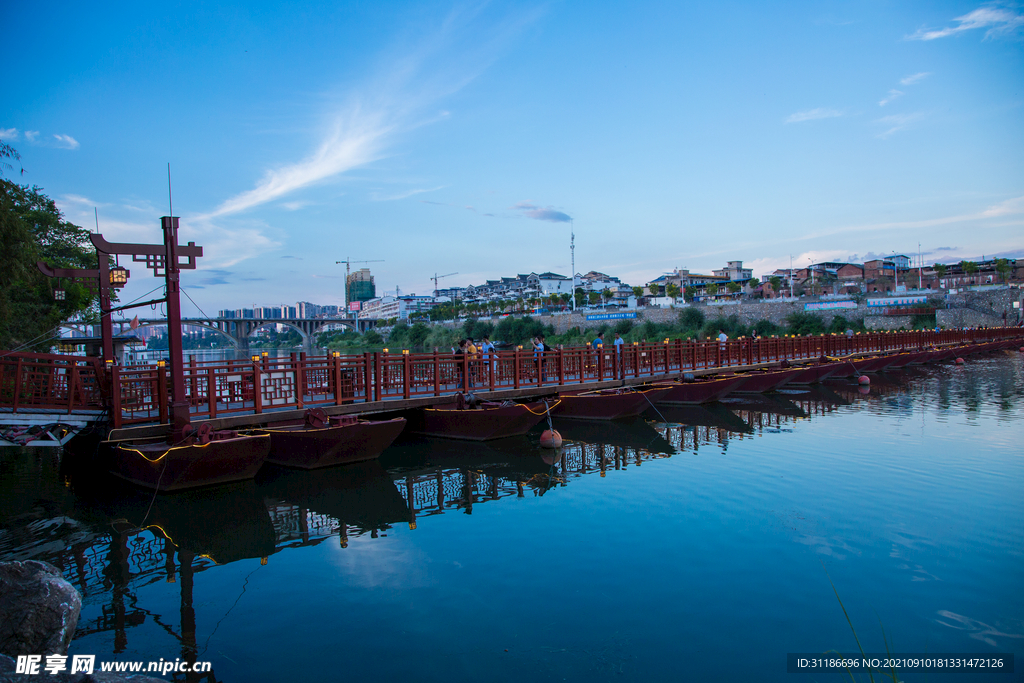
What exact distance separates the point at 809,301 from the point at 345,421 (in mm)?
49717

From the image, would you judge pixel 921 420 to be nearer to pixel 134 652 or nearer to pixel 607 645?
pixel 607 645

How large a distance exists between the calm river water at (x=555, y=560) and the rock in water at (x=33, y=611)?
752mm

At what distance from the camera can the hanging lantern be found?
39.0ft

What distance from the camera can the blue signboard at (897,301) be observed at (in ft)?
156

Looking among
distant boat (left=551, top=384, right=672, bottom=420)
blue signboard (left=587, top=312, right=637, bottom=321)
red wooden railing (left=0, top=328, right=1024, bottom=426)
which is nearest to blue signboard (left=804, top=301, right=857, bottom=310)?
blue signboard (left=587, top=312, right=637, bottom=321)

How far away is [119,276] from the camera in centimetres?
1197

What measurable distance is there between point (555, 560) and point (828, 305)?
5059 centimetres

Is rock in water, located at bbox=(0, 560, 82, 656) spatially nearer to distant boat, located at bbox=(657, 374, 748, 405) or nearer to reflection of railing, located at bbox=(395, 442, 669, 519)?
reflection of railing, located at bbox=(395, 442, 669, 519)

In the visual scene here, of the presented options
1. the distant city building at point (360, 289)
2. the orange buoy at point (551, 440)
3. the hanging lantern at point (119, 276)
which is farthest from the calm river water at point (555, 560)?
the distant city building at point (360, 289)

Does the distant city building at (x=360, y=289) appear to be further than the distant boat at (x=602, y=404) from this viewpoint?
Yes

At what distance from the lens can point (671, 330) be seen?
169 ft

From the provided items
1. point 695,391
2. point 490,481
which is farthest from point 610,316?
point 490,481

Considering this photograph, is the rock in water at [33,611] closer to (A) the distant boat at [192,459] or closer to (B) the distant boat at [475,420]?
(A) the distant boat at [192,459]

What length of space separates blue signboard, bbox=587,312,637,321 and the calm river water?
45.1 metres
